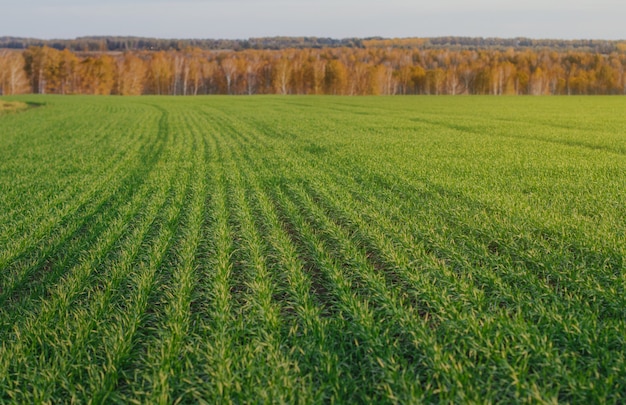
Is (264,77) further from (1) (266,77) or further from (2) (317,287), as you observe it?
(2) (317,287)

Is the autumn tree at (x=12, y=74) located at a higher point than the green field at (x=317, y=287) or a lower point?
higher

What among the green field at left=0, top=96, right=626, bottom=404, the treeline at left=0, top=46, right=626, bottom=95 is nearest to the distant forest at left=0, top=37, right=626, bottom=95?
the treeline at left=0, top=46, right=626, bottom=95

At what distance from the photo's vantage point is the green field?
13.6 feet

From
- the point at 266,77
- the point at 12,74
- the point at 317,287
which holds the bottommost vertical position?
the point at 317,287

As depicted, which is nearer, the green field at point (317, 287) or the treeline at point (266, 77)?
the green field at point (317, 287)

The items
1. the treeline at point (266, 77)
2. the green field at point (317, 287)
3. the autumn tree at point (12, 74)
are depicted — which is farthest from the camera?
the treeline at point (266, 77)

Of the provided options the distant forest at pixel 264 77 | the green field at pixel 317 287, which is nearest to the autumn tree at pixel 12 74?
the distant forest at pixel 264 77

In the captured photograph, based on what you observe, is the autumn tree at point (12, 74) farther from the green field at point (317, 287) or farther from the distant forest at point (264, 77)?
the green field at point (317, 287)

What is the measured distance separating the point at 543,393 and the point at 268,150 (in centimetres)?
1717

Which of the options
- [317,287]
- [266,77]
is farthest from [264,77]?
[317,287]

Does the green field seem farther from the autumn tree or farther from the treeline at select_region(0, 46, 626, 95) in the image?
the autumn tree

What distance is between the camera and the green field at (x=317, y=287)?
164 inches

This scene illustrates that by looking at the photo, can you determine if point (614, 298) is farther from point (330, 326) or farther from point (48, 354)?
point (48, 354)

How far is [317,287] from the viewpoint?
252 inches
